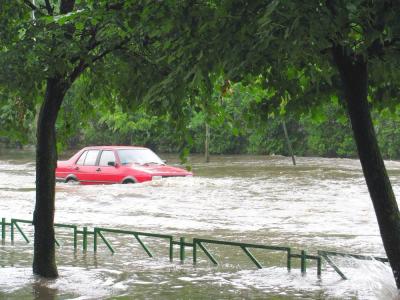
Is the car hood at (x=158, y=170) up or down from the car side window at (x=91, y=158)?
down

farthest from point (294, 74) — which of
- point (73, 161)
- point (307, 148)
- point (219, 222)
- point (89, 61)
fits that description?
point (307, 148)

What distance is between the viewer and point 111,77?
9.97 meters

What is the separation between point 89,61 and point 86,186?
1697 centimetres

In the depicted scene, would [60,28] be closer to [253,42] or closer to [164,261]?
[253,42]

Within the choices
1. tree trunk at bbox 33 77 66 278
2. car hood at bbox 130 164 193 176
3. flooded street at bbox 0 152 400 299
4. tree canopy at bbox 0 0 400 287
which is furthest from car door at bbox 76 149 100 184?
tree trunk at bbox 33 77 66 278

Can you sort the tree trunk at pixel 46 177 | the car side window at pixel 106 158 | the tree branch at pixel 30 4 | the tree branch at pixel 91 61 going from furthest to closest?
the car side window at pixel 106 158
the tree trunk at pixel 46 177
the tree branch at pixel 30 4
the tree branch at pixel 91 61

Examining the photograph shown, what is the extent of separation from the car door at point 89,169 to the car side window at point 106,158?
19cm

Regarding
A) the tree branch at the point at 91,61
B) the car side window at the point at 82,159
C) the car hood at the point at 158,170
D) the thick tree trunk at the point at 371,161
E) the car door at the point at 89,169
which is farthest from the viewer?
the car side window at the point at 82,159

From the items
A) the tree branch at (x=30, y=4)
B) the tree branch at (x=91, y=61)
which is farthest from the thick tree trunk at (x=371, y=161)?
the tree branch at (x=30, y=4)

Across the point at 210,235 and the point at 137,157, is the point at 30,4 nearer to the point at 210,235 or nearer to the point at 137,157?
the point at 210,235

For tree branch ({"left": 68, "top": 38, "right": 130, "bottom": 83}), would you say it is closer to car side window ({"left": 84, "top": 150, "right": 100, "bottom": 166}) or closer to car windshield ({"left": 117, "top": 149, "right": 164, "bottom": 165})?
car windshield ({"left": 117, "top": 149, "right": 164, "bottom": 165})

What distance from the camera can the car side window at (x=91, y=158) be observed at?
26141 mm

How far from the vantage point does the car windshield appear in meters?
25.7

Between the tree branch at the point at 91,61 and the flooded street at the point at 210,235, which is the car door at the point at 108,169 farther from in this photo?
the tree branch at the point at 91,61
